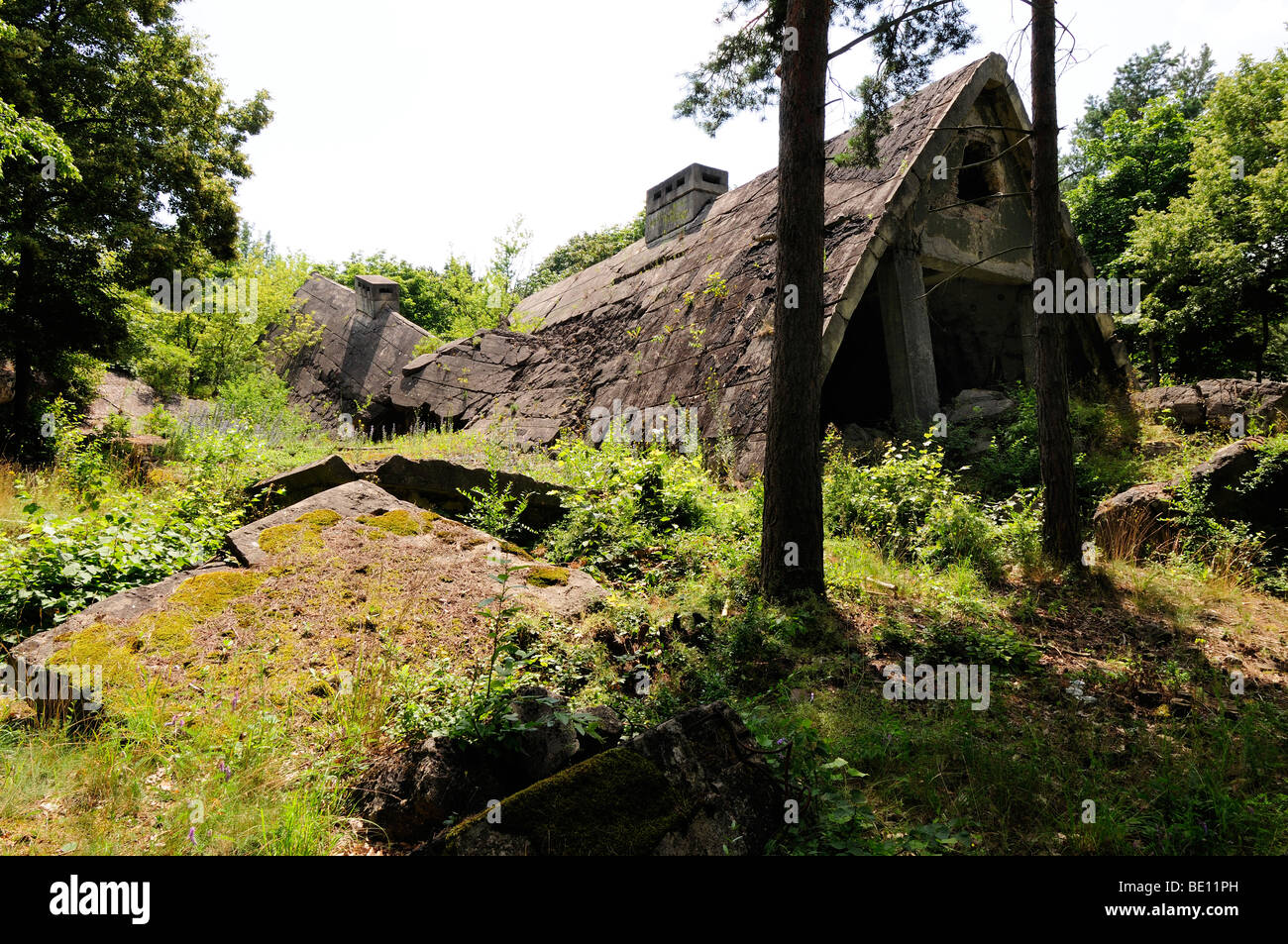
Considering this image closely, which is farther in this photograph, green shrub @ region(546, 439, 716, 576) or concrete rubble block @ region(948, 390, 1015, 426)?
concrete rubble block @ region(948, 390, 1015, 426)

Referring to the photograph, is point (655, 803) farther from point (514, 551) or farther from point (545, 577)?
point (514, 551)

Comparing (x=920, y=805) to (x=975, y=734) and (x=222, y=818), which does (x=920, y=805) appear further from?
(x=222, y=818)

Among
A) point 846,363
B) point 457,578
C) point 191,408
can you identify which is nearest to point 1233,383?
point 846,363

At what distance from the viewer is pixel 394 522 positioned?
20.0ft

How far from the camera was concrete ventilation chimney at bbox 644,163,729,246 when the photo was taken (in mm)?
14273

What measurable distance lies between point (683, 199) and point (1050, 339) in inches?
358

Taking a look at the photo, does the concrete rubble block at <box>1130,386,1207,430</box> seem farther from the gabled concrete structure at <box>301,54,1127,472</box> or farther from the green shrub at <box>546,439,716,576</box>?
the green shrub at <box>546,439,716,576</box>

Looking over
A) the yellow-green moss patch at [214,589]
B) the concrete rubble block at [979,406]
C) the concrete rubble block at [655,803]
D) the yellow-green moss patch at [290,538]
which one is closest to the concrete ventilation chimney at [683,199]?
the concrete rubble block at [979,406]

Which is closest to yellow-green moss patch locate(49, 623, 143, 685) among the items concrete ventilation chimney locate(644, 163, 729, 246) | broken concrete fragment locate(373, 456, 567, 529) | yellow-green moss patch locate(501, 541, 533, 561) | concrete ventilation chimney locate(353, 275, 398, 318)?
yellow-green moss patch locate(501, 541, 533, 561)

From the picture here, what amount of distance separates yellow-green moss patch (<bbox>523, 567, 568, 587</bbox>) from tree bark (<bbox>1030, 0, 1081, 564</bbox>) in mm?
4931

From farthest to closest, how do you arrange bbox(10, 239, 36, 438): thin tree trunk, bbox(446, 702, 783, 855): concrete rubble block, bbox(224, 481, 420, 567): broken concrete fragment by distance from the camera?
bbox(10, 239, 36, 438): thin tree trunk → bbox(224, 481, 420, 567): broken concrete fragment → bbox(446, 702, 783, 855): concrete rubble block

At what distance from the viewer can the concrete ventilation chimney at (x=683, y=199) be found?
14.3 metres

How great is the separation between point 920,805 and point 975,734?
0.94 m
